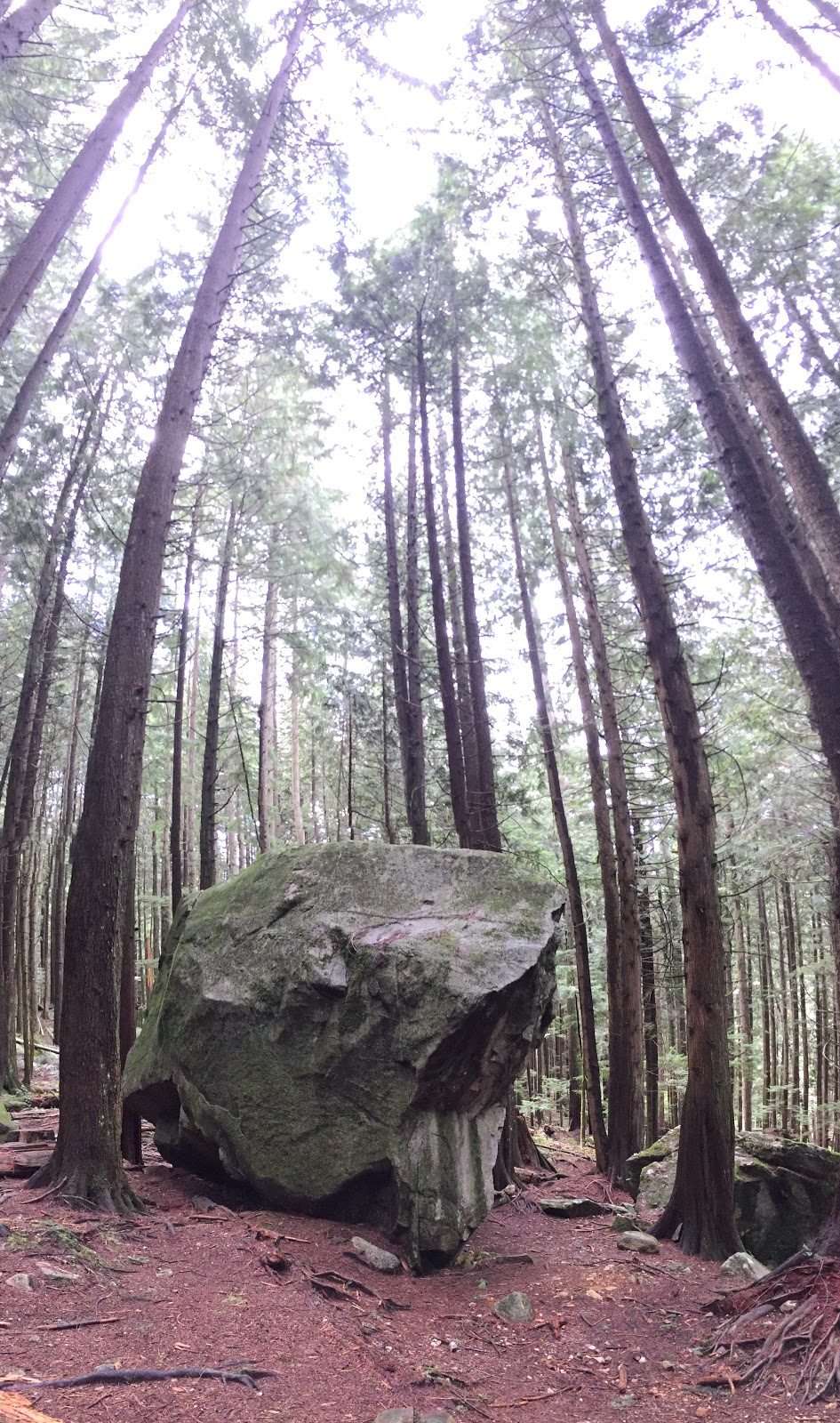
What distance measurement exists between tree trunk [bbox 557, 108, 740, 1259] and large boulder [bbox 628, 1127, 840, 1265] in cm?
109

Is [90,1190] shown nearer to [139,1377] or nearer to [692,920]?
[139,1377]

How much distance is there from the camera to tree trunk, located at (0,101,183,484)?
925 centimetres

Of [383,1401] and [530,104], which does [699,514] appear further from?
[383,1401]

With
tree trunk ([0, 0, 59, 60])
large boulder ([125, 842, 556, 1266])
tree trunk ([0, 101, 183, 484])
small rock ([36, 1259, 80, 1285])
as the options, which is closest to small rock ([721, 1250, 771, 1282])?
large boulder ([125, 842, 556, 1266])

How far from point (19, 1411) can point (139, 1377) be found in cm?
84

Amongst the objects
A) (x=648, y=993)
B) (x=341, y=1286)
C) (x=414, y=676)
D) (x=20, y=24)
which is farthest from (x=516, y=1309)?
(x=20, y=24)

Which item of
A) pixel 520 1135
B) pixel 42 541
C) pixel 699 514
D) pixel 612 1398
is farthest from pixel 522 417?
pixel 612 1398

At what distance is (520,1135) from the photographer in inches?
421

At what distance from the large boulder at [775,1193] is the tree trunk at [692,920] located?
1.09m

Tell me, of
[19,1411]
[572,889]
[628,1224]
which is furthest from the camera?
[572,889]

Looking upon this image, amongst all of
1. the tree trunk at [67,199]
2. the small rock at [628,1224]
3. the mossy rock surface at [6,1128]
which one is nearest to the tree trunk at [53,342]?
the tree trunk at [67,199]

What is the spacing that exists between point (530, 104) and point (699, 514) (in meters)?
6.04

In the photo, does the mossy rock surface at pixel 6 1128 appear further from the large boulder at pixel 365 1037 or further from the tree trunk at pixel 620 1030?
the tree trunk at pixel 620 1030

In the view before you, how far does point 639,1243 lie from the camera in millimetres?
6637
